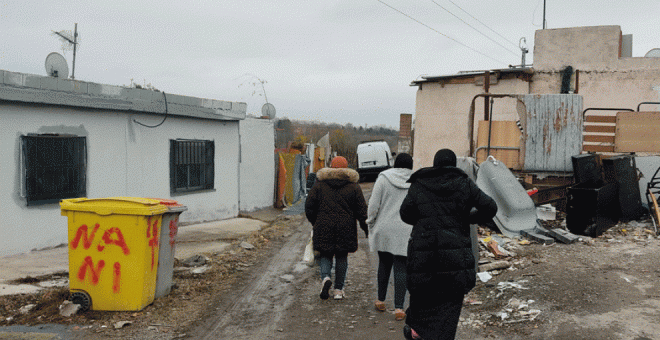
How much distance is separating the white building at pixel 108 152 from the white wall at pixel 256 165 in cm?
5

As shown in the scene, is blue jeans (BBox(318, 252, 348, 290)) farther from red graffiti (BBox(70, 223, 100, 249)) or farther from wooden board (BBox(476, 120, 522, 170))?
wooden board (BBox(476, 120, 522, 170))

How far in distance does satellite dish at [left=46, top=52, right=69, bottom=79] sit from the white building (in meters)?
0.96

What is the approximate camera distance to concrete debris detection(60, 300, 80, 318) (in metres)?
4.73

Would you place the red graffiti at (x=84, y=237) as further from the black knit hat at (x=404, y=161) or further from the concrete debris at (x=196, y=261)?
the black knit hat at (x=404, y=161)

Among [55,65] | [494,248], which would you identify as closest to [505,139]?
[494,248]

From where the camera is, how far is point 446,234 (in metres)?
3.38

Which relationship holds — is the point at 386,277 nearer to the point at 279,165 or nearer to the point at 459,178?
the point at 459,178

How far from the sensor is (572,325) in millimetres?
4367

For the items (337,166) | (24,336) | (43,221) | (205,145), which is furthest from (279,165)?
(24,336)

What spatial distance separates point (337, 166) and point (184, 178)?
6.52m

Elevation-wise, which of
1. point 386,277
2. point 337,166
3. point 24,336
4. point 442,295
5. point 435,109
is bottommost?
point 24,336

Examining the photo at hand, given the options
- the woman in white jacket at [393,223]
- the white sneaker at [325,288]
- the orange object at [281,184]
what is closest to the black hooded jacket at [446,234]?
the woman in white jacket at [393,223]

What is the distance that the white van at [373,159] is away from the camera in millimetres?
24516

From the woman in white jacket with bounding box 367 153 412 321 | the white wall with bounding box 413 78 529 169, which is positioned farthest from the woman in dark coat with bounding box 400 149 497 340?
the white wall with bounding box 413 78 529 169
